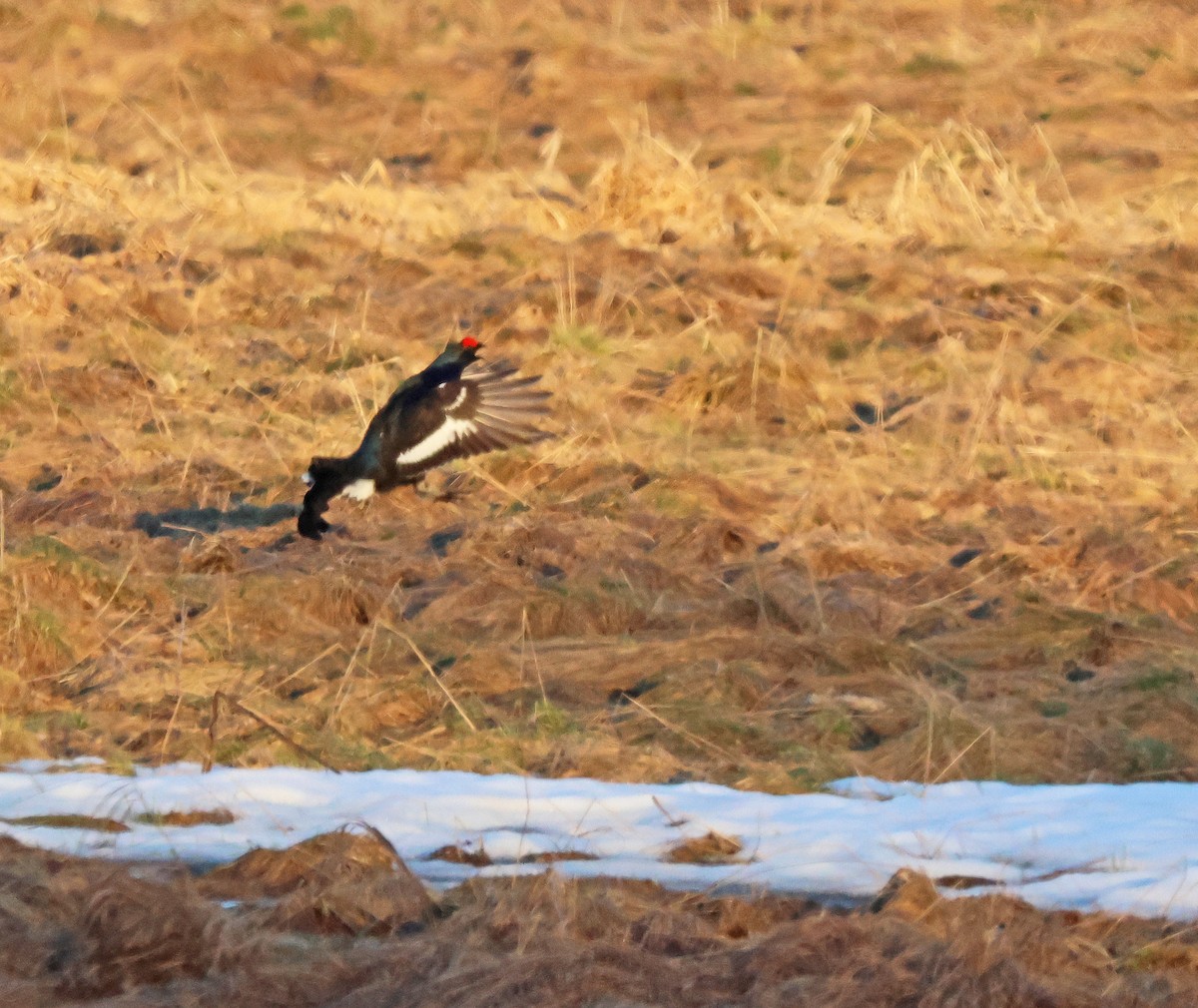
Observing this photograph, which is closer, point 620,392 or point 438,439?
point 438,439

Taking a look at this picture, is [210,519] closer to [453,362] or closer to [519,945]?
[453,362]

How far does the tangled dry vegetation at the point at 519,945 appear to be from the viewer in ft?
11.4

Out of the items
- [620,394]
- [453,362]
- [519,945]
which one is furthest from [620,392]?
[519,945]

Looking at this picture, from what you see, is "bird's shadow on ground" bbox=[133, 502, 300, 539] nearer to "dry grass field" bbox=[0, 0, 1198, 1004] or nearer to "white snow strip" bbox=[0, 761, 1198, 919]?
"dry grass field" bbox=[0, 0, 1198, 1004]

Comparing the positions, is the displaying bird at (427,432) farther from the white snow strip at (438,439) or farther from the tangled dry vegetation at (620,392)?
the tangled dry vegetation at (620,392)

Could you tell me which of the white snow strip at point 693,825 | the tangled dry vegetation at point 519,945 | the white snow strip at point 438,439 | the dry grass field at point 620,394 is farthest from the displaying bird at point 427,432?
the tangled dry vegetation at point 519,945

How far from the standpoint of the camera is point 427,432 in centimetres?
785

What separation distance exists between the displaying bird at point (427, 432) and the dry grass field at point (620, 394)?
8.4 inches

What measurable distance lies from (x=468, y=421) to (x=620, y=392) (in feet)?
7.62

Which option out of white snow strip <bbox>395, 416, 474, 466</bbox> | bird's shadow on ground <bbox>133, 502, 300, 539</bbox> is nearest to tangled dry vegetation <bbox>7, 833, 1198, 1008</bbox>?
white snow strip <bbox>395, 416, 474, 466</bbox>

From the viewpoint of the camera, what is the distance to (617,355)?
10.7m

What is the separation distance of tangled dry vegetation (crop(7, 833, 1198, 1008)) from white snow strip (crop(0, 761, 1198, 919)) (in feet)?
0.64

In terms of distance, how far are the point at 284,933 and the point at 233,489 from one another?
16.4 feet

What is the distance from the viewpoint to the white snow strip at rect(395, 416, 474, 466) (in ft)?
25.8
